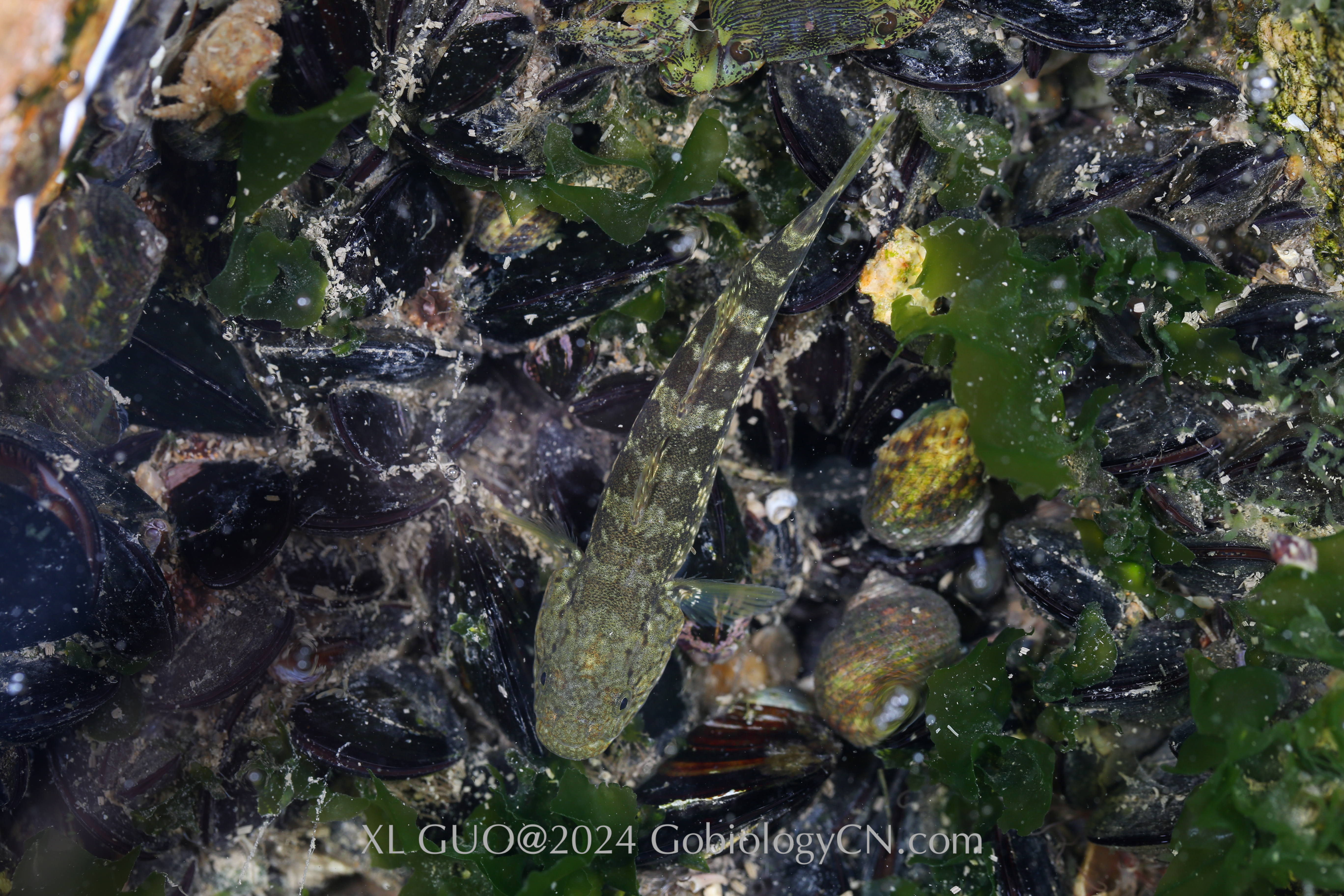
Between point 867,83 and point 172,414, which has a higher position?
point 867,83

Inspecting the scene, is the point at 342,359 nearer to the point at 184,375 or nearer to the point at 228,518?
the point at 184,375

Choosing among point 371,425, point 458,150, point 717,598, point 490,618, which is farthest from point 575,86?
point 490,618

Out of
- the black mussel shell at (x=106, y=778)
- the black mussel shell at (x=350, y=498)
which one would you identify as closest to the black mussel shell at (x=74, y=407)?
the black mussel shell at (x=350, y=498)

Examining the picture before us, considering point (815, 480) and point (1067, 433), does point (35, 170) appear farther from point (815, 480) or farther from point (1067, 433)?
point (1067, 433)

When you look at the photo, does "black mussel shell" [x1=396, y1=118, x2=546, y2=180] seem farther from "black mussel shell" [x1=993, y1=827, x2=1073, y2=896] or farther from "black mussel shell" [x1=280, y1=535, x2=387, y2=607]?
"black mussel shell" [x1=993, y1=827, x2=1073, y2=896]

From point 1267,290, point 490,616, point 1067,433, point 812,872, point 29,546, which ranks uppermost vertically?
point 29,546

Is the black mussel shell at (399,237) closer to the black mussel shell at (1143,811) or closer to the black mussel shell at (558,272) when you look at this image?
the black mussel shell at (558,272)

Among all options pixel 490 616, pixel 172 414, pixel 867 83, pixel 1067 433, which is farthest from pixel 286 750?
pixel 867 83
